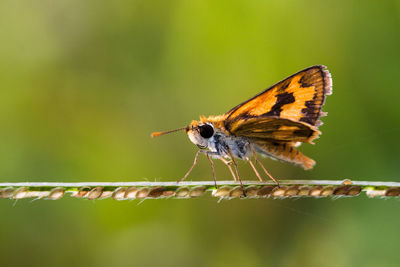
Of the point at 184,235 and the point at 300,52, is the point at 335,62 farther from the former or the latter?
the point at 184,235

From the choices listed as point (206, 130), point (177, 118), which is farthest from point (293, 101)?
point (177, 118)

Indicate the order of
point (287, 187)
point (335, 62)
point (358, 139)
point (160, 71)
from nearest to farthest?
point (287, 187), point (358, 139), point (335, 62), point (160, 71)

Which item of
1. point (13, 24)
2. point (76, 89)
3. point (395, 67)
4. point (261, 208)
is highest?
point (13, 24)

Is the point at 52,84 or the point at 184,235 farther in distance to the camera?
the point at 52,84

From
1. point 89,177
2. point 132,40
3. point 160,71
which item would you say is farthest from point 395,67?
point 89,177

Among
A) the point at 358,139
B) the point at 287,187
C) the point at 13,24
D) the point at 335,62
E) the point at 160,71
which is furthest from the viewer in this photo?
the point at 13,24

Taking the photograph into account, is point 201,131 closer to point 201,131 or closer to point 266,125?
point 201,131

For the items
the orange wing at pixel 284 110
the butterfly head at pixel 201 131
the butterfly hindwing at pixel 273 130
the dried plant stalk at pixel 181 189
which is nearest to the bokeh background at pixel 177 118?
the orange wing at pixel 284 110

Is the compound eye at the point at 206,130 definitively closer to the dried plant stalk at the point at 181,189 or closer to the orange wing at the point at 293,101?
the orange wing at the point at 293,101
